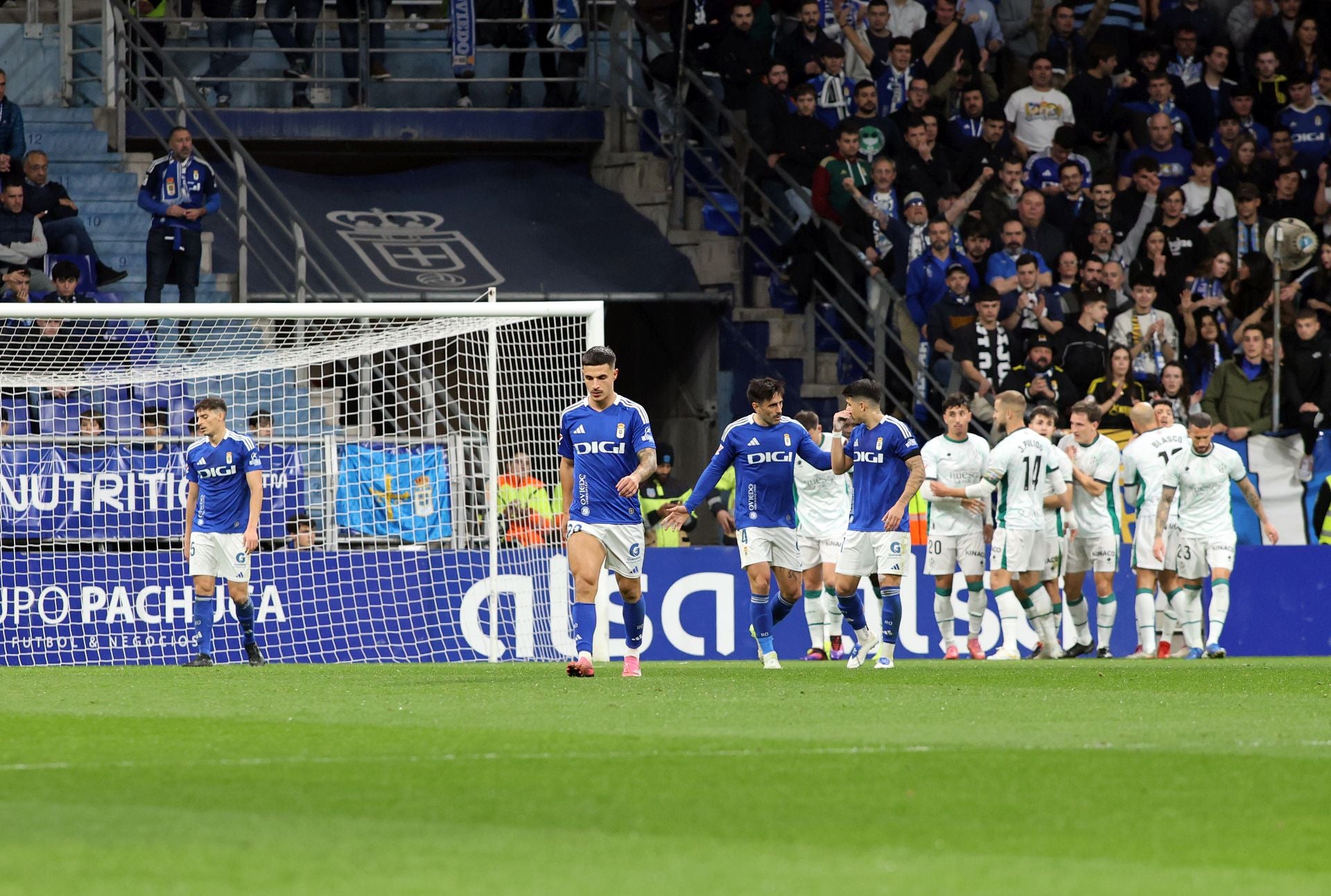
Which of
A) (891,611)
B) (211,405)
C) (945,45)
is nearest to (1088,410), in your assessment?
(891,611)

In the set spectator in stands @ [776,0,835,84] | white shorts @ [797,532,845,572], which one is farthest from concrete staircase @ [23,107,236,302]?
white shorts @ [797,532,845,572]

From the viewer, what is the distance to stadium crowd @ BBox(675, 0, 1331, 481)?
21.2 m

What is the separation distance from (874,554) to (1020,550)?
10.9ft

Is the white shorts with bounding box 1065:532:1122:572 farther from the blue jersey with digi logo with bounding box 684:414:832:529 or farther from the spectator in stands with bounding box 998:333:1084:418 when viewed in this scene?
the blue jersey with digi logo with bounding box 684:414:832:529

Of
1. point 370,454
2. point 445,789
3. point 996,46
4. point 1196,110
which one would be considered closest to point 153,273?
point 370,454

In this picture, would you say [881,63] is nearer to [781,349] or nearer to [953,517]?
[781,349]

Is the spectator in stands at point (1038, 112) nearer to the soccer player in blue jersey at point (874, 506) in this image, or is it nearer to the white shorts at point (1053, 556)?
the white shorts at point (1053, 556)

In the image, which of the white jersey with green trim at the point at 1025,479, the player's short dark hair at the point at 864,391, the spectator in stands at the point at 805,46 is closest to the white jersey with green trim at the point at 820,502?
the white jersey with green trim at the point at 1025,479

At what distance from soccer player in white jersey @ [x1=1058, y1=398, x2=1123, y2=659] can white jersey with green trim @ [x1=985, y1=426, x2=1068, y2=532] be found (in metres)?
0.42

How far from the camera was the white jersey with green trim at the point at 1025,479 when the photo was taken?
58.5ft

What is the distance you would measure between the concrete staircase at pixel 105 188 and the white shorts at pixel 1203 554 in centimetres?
953

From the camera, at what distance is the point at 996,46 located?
24.1m

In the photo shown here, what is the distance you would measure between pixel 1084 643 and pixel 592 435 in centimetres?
718

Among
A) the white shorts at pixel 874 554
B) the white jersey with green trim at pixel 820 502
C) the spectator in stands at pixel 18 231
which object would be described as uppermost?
the spectator in stands at pixel 18 231
